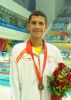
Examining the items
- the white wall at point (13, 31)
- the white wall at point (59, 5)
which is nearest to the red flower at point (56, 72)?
the white wall at point (13, 31)

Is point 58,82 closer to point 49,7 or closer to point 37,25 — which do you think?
point 37,25

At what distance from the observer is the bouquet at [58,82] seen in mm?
1665

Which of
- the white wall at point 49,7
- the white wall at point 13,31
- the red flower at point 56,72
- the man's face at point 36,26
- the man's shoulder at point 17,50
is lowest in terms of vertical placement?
the red flower at point 56,72

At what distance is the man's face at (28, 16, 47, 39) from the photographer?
1.71 m

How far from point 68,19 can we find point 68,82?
235 inches

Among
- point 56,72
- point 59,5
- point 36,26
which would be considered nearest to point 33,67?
point 56,72

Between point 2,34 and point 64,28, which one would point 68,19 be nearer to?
point 64,28

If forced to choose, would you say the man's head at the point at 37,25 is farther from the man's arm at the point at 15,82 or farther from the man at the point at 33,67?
the man's arm at the point at 15,82

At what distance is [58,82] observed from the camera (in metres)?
1.68

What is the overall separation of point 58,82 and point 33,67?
0.67 ft

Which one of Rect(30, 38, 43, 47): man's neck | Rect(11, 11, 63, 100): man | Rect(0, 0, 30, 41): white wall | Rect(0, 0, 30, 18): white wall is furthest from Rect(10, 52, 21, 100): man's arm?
Rect(0, 0, 30, 18): white wall

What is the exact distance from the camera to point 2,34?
543 cm

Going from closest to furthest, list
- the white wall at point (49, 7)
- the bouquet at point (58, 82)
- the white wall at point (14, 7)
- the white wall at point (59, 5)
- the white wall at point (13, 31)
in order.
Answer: the bouquet at point (58, 82) → the white wall at point (13, 31) → the white wall at point (14, 7) → the white wall at point (49, 7) → the white wall at point (59, 5)

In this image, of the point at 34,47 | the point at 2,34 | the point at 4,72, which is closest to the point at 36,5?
the point at 2,34
